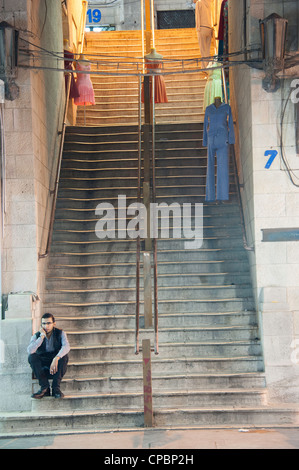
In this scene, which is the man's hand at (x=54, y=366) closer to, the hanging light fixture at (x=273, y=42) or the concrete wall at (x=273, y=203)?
the concrete wall at (x=273, y=203)

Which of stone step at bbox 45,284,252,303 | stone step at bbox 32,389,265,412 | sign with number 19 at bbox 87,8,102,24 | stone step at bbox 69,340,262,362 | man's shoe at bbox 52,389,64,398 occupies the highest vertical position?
sign with number 19 at bbox 87,8,102,24

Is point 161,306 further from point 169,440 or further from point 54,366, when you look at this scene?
point 169,440

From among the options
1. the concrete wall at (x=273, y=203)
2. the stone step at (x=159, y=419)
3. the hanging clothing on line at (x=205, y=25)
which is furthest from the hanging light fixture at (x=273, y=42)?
the hanging clothing on line at (x=205, y=25)

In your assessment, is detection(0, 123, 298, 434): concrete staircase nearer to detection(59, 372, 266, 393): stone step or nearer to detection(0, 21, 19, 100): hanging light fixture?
detection(59, 372, 266, 393): stone step

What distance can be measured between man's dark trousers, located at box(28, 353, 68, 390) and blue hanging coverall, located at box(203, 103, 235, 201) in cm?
328

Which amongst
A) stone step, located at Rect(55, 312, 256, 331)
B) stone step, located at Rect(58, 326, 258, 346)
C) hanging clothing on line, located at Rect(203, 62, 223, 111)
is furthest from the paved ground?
hanging clothing on line, located at Rect(203, 62, 223, 111)

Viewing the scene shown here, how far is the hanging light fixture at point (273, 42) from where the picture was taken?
8242 millimetres

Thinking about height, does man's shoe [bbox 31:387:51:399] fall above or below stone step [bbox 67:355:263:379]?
below

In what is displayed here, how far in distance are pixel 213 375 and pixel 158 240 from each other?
2.61 metres

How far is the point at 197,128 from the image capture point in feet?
39.9

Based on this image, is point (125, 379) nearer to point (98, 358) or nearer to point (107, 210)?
point (98, 358)

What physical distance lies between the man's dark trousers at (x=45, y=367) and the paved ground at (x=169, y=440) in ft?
2.21

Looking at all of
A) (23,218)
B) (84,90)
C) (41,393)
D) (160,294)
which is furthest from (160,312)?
(84,90)

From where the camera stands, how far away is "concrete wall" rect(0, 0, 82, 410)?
8133 mm
